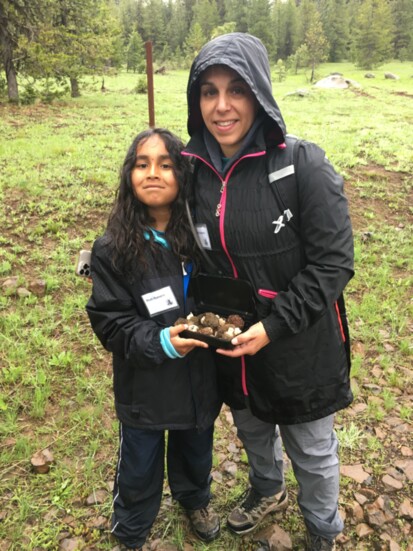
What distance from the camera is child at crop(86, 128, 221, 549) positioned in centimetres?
175

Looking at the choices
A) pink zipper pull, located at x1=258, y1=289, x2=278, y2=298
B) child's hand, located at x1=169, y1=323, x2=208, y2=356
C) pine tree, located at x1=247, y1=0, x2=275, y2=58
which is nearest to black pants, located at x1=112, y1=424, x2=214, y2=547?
child's hand, located at x1=169, y1=323, x2=208, y2=356

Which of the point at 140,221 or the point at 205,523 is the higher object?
the point at 140,221

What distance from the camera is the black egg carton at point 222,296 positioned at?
1729 millimetres

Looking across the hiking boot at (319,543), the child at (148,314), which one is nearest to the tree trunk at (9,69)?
the child at (148,314)

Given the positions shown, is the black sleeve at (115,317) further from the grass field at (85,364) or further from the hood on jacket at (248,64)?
the grass field at (85,364)

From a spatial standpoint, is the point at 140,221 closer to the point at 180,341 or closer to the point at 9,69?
the point at 180,341

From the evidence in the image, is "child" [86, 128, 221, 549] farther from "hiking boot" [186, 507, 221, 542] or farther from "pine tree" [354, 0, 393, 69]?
"pine tree" [354, 0, 393, 69]

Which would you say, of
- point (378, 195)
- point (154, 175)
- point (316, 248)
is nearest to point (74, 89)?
point (378, 195)

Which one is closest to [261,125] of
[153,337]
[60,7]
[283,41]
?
[153,337]

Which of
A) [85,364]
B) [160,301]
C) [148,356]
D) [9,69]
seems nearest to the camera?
[148,356]

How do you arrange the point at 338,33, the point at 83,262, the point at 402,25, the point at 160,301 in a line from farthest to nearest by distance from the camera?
1. the point at 338,33
2. the point at 402,25
3. the point at 83,262
4. the point at 160,301

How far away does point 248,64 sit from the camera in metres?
1.62

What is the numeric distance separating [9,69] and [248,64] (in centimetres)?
1643

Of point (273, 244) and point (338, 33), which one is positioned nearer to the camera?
point (273, 244)
